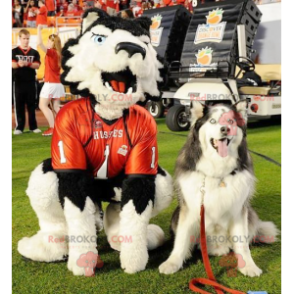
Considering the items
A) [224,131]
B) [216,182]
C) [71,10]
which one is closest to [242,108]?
[224,131]

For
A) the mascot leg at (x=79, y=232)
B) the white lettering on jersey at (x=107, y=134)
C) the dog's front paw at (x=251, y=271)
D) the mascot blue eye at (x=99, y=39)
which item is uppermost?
the mascot blue eye at (x=99, y=39)

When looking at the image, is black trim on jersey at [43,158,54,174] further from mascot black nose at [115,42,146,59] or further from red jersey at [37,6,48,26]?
red jersey at [37,6,48,26]

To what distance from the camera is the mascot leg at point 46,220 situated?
7.80 ft

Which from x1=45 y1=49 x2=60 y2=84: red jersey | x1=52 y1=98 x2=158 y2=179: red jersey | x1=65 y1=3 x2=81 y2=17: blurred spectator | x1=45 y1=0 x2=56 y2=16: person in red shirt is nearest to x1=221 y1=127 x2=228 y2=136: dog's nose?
x1=52 y1=98 x2=158 y2=179: red jersey

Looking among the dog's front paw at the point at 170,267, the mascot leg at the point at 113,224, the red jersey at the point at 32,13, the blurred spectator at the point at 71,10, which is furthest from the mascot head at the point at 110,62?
the red jersey at the point at 32,13

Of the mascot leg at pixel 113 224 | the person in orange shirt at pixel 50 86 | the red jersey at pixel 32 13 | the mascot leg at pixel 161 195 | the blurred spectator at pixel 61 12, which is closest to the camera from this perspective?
the mascot leg at pixel 161 195

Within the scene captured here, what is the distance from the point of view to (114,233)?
2660 millimetres

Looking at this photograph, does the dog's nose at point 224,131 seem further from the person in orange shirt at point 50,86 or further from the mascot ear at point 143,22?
the person in orange shirt at point 50,86

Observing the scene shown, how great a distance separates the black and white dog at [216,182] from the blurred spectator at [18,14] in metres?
11.9

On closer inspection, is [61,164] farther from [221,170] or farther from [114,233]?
[221,170]

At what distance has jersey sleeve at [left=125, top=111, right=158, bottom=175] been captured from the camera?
7.79ft

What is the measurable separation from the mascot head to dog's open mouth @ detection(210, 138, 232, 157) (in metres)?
0.54

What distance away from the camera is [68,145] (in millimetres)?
2266

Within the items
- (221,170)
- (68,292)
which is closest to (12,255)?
(68,292)
